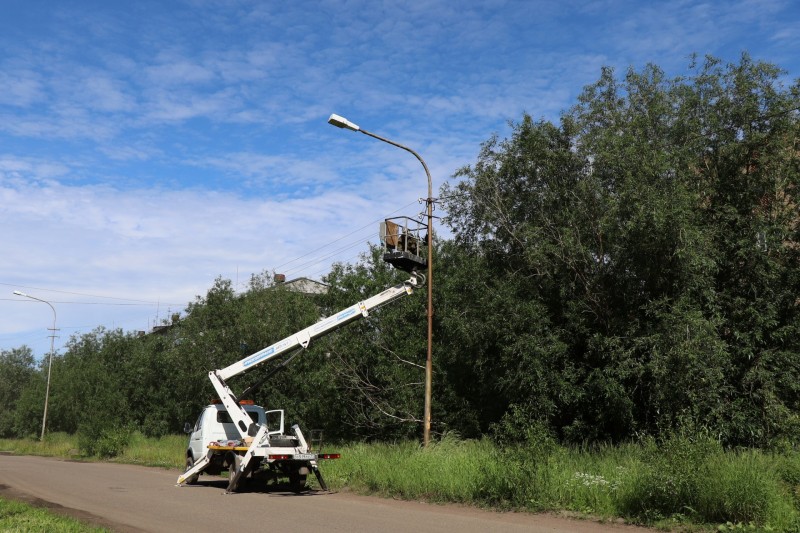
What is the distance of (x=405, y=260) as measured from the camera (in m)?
17.0

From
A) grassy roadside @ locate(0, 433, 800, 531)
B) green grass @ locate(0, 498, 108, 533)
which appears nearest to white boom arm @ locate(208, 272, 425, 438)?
grassy roadside @ locate(0, 433, 800, 531)

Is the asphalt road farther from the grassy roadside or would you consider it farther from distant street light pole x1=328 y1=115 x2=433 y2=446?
distant street light pole x1=328 y1=115 x2=433 y2=446

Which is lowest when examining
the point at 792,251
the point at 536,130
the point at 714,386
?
the point at 714,386

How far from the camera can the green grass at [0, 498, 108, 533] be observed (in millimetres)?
9234

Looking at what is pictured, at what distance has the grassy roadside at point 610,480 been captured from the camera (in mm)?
8922

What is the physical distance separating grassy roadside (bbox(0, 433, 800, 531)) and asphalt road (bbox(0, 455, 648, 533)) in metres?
0.53

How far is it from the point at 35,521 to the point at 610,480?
9.24 m

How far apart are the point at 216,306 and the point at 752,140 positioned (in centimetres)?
2817

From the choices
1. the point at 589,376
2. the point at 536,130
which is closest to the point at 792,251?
the point at 589,376

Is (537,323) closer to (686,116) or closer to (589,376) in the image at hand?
(589,376)

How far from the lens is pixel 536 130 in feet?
64.2

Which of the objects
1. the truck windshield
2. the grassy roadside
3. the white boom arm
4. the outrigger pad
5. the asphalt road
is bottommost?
the asphalt road

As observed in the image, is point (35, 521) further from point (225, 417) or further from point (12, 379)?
point (12, 379)

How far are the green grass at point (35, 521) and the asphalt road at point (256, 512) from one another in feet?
1.76
